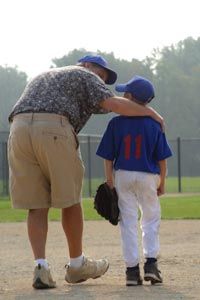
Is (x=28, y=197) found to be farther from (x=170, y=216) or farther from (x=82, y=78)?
(x=170, y=216)

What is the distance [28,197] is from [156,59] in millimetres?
91897

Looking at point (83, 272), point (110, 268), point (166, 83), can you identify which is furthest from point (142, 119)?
point (166, 83)

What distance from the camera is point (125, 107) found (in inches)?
276

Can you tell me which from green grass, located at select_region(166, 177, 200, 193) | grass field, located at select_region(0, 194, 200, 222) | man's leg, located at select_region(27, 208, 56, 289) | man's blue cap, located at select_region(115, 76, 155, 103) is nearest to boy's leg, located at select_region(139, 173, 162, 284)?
man's blue cap, located at select_region(115, 76, 155, 103)

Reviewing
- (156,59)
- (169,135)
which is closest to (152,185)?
(169,135)

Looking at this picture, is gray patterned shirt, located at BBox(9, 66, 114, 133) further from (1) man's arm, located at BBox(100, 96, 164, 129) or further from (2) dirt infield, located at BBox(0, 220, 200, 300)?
(2) dirt infield, located at BBox(0, 220, 200, 300)

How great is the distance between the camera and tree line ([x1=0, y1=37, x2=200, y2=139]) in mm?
77562

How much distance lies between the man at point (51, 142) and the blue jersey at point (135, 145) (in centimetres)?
13

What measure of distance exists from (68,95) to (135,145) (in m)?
0.63

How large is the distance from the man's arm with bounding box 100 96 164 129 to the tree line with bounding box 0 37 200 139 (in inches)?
2248

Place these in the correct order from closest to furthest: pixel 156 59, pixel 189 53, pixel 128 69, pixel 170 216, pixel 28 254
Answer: pixel 28 254, pixel 170 216, pixel 128 69, pixel 156 59, pixel 189 53

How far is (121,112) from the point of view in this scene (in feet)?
23.0

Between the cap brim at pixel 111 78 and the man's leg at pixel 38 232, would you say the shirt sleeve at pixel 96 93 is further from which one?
the man's leg at pixel 38 232

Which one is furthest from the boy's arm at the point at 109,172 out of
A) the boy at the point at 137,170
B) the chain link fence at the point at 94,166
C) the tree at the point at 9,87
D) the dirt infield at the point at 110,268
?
the tree at the point at 9,87
